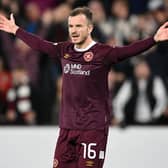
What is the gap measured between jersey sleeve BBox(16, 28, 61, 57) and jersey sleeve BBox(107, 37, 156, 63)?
54 cm

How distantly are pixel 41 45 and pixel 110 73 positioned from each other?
281cm

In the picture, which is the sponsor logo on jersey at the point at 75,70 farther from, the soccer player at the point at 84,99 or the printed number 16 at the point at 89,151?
the printed number 16 at the point at 89,151

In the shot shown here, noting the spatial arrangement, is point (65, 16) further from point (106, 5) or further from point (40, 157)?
point (40, 157)

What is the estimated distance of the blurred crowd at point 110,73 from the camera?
28.5 feet

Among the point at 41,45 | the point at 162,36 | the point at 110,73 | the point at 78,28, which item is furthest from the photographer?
the point at 110,73

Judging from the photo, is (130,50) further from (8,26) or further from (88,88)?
(8,26)

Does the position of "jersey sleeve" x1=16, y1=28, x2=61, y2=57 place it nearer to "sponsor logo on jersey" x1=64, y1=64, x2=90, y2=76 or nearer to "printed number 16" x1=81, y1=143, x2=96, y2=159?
"sponsor logo on jersey" x1=64, y1=64, x2=90, y2=76

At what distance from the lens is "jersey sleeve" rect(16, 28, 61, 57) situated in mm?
6324

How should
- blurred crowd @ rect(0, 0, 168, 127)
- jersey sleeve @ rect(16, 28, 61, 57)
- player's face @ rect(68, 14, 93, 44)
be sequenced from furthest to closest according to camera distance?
blurred crowd @ rect(0, 0, 168, 127)
jersey sleeve @ rect(16, 28, 61, 57)
player's face @ rect(68, 14, 93, 44)

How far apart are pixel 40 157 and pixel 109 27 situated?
7.45 feet

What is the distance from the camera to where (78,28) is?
19.8ft

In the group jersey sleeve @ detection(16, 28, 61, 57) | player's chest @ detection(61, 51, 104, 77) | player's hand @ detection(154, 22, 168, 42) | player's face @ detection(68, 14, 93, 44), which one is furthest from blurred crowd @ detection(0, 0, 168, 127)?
player's hand @ detection(154, 22, 168, 42)

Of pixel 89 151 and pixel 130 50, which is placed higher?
pixel 130 50

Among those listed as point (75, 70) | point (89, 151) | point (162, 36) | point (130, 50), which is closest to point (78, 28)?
point (75, 70)
